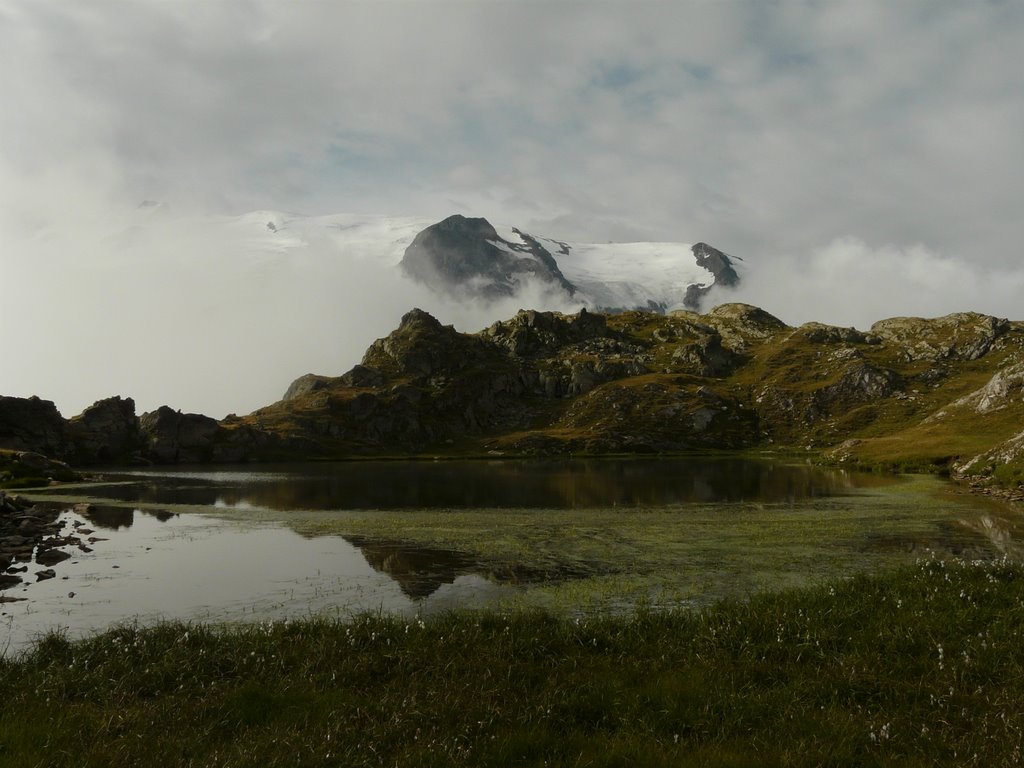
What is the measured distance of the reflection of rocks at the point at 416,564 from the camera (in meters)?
34.5

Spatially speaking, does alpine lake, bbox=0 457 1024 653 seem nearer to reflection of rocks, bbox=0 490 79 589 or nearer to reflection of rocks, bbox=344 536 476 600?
reflection of rocks, bbox=344 536 476 600

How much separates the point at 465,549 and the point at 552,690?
31302 mm

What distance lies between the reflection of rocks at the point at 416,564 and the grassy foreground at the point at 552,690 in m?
12.8

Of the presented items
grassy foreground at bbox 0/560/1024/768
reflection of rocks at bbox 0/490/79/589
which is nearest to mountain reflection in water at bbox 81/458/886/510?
reflection of rocks at bbox 0/490/79/589

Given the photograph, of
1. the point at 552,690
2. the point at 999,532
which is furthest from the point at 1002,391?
the point at 552,690

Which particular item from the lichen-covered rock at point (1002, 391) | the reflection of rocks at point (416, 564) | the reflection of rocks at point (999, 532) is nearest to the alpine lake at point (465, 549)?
the reflection of rocks at point (416, 564)

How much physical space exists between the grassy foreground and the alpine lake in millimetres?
7661

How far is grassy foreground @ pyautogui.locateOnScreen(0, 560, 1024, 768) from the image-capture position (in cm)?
1181

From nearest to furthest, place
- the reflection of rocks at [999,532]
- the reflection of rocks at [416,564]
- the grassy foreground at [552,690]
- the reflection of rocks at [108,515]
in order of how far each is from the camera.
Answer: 1. the grassy foreground at [552,690]
2. the reflection of rocks at [416,564]
3. the reflection of rocks at [999,532]
4. the reflection of rocks at [108,515]

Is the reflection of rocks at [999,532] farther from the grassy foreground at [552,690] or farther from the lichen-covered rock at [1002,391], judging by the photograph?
the lichen-covered rock at [1002,391]

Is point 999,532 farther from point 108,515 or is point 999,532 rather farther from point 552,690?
point 108,515

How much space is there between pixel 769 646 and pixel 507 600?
14075 millimetres

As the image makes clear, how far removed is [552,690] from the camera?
15070 mm

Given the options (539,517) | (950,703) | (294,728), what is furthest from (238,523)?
(950,703)
